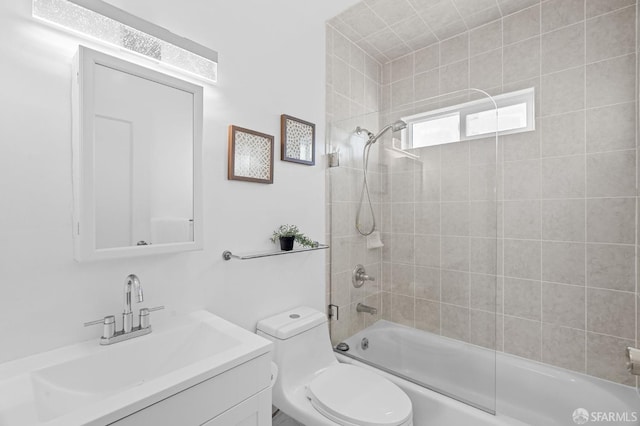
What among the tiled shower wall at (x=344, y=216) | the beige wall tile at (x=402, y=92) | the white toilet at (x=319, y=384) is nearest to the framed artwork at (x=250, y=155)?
the tiled shower wall at (x=344, y=216)

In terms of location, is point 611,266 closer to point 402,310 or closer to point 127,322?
point 402,310

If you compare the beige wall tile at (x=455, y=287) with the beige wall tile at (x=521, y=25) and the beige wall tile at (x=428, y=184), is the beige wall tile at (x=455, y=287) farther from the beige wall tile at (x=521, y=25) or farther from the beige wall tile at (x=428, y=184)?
the beige wall tile at (x=521, y=25)

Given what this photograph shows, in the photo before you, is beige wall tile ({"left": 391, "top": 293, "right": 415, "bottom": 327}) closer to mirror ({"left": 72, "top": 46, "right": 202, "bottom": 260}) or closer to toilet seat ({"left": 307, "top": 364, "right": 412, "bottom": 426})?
toilet seat ({"left": 307, "top": 364, "right": 412, "bottom": 426})

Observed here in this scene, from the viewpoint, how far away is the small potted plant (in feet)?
5.41

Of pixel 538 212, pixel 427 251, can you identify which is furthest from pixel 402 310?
pixel 538 212

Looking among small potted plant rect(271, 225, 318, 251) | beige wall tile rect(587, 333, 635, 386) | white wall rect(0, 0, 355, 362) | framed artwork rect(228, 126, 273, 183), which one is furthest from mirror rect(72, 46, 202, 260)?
beige wall tile rect(587, 333, 635, 386)

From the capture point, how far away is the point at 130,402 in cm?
73

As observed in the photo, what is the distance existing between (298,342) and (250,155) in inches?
40.4

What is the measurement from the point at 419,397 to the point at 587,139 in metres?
1.79

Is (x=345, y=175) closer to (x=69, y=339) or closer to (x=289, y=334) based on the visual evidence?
(x=289, y=334)

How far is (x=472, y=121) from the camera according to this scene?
1.69 metres

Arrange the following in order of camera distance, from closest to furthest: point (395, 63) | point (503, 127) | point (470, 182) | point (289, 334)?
1. point (289, 334)
2. point (470, 182)
3. point (503, 127)
4. point (395, 63)

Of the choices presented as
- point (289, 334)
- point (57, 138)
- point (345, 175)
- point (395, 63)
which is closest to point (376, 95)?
point (395, 63)

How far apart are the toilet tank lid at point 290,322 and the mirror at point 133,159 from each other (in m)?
0.60
